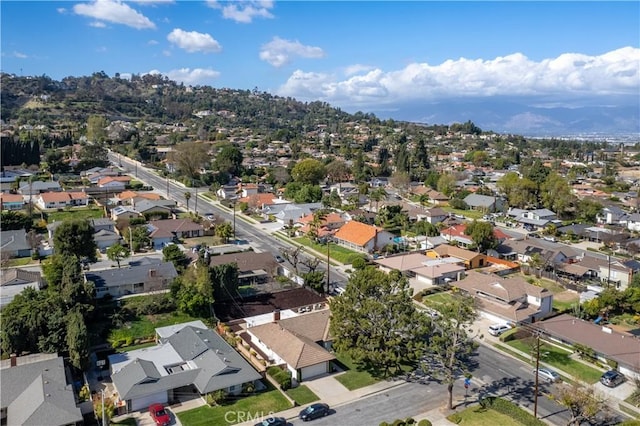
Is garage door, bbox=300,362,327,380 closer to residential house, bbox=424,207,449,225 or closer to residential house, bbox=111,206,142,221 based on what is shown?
residential house, bbox=111,206,142,221

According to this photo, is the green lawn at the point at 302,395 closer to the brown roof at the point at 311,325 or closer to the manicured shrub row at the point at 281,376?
the manicured shrub row at the point at 281,376

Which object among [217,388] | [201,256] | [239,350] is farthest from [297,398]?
[201,256]

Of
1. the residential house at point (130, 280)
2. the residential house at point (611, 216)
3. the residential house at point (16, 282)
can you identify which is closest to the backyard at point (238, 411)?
the residential house at point (130, 280)

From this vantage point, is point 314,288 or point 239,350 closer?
point 239,350

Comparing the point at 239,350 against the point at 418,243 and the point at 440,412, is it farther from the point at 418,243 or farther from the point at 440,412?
the point at 418,243

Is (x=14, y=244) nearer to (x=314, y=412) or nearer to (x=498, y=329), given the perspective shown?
(x=314, y=412)

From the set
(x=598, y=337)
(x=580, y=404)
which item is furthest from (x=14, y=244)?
(x=598, y=337)

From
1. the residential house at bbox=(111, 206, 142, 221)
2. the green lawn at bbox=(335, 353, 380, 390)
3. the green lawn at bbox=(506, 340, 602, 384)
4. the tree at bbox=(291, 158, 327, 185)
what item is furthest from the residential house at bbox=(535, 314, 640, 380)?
the tree at bbox=(291, 158, 327, 185)
